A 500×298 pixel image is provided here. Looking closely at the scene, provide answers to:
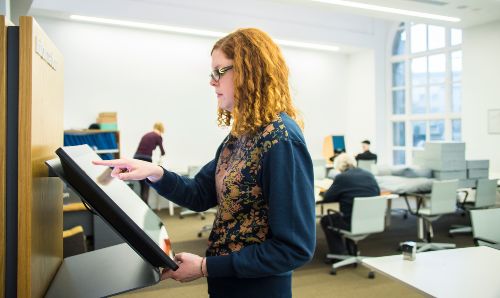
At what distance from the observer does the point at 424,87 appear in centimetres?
1022

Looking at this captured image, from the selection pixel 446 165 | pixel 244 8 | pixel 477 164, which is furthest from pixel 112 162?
pixel 244 8

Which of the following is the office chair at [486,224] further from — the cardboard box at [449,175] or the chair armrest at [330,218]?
the cardboard box at [449,175]

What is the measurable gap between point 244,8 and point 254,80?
8.19 m

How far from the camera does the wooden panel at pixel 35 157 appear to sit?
86 cm

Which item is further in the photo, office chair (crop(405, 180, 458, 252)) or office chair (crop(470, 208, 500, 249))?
office chair (crop(405, 180, 458, 252))

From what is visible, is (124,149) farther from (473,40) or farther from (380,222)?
(473,40)

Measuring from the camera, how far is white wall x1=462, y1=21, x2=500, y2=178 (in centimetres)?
765

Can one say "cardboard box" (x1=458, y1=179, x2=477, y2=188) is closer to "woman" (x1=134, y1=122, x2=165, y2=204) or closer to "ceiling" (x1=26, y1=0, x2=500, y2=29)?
"ceiling" (x1=26, y1=0, x2=500, y2=29)

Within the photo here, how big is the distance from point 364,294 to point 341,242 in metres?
0.96

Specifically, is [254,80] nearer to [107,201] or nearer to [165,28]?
[107,201]

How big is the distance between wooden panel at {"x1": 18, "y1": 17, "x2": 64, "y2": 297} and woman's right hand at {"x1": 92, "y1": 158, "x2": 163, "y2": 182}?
0.50 ft

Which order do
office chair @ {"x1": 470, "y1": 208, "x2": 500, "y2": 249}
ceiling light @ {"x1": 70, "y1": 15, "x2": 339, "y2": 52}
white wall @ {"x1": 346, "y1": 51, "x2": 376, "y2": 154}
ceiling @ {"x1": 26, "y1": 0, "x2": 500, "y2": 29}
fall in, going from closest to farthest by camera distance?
office chair @ {"x1": 470, "y1": 208, "x2": 500, "y2": 249}
ceiling @ {"x1": 26, "y1": 0, "x2": 500, "y2": 29}
ceiling light @ {"x1": 70, "y1": 15, "x2": 339, "y2": 52}
white wall @ {"x1": 346, "y1": 51, "x2": 376, "y2": 154}

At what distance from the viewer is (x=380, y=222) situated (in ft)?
14.2

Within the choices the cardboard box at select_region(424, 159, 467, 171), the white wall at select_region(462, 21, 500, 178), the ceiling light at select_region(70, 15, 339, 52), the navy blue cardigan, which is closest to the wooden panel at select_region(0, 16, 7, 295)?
the navy blue cardigan
